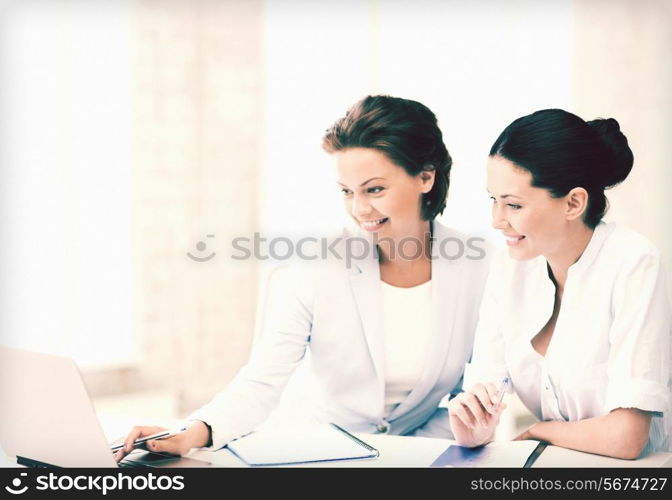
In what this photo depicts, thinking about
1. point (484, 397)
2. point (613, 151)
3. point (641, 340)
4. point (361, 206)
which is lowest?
point (484, 397)

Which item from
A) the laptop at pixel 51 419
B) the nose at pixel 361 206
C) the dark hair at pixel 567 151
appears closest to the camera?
the laptop at pixel 51 419

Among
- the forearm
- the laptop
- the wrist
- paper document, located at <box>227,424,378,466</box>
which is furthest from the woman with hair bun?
the laptop

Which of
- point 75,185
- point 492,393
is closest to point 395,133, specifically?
point 492,393

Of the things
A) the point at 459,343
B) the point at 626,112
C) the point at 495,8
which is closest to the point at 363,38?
the point at 495,8

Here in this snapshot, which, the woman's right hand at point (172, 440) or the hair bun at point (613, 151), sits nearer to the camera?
the woman's right hand at point (172, 440)

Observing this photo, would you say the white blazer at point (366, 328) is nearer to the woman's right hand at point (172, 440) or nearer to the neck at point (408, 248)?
the neck at point (408, 248)

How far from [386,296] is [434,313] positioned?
0.42 feet

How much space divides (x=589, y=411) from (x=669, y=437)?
0.15 metres

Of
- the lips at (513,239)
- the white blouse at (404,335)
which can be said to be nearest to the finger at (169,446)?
the white blouse at (404,335)

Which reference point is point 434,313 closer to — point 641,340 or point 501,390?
point 501,390

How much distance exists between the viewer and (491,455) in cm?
133

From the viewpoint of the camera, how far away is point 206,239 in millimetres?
3146

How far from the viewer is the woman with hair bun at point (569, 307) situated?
134 centimetres

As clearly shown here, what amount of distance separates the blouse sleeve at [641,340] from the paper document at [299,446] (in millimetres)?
488
